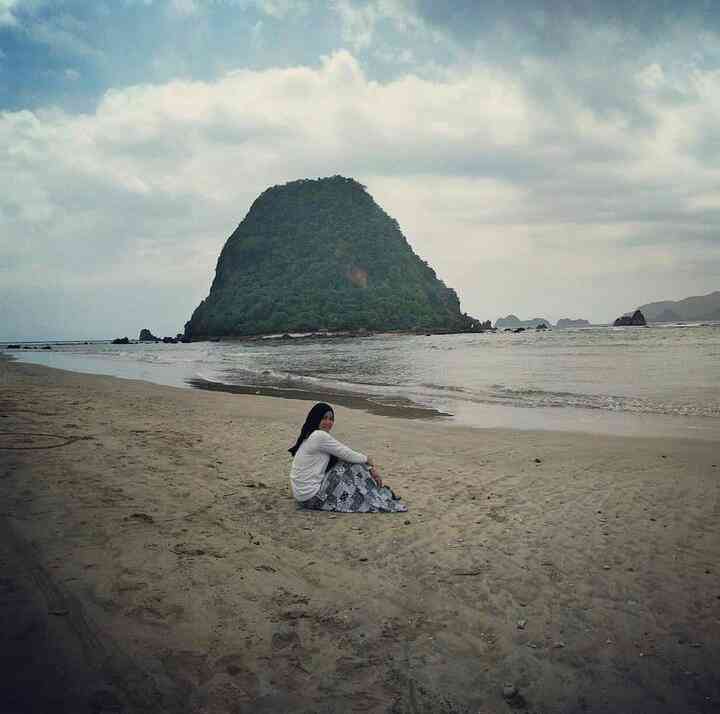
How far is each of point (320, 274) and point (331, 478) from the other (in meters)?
110

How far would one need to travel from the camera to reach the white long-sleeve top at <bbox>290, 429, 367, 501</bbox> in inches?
235

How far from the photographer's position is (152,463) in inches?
293

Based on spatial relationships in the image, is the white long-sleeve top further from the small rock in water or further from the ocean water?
the ocean water

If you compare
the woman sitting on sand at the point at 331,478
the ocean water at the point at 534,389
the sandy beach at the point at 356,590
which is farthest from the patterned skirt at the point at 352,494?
the ocean water at the point at 534,389

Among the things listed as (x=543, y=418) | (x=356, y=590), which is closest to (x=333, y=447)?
(x=356, y=590)

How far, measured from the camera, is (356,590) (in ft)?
13.2

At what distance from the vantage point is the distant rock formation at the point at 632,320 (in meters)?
114

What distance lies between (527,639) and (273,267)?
121m

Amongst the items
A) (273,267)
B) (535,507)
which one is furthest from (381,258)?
(535,507)

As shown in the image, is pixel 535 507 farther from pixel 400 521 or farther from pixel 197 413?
pixel 197 413

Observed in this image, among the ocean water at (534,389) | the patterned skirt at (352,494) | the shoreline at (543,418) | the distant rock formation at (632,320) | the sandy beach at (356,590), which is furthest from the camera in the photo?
the distant rock formation at (632,320)

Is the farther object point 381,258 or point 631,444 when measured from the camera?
point 381,258

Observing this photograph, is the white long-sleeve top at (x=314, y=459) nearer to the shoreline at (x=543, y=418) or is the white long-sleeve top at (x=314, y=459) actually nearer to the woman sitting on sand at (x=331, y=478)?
the woman sitting on sand at (x=331, y=478)

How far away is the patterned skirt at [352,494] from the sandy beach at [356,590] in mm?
170
